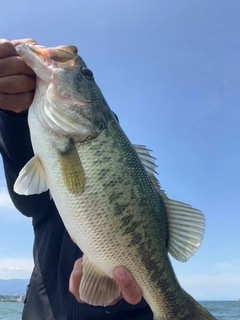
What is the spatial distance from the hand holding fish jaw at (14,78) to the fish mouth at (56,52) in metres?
0.14

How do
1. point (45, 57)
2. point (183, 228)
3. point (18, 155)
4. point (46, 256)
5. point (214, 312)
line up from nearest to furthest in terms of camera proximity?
point (45, 57) → point (183, 228) → point (18, 155) → point (46, 256) → point (214, 312)

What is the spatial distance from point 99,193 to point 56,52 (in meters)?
1.31

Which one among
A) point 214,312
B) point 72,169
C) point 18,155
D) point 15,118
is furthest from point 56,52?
point 214,312

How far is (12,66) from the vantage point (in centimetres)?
262

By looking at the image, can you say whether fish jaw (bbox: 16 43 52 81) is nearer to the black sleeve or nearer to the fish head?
the fish head

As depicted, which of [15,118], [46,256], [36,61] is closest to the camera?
[36,61]

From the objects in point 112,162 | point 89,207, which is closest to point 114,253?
point 89,207

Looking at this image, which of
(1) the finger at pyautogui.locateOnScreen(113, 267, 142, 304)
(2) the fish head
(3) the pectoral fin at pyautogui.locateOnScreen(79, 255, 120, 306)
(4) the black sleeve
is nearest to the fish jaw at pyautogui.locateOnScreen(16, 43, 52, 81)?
(2) the fish head

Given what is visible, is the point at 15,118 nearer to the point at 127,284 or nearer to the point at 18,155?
the point at 18,155

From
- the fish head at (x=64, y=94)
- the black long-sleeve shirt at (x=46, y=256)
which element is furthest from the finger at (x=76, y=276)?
the fish head at (x=64, y=94)

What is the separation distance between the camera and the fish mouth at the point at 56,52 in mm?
2722

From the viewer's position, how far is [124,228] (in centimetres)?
254

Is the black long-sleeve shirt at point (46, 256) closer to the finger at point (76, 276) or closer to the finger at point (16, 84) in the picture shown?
the finger at point (16, 84)

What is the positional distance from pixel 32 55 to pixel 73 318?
2585mm
